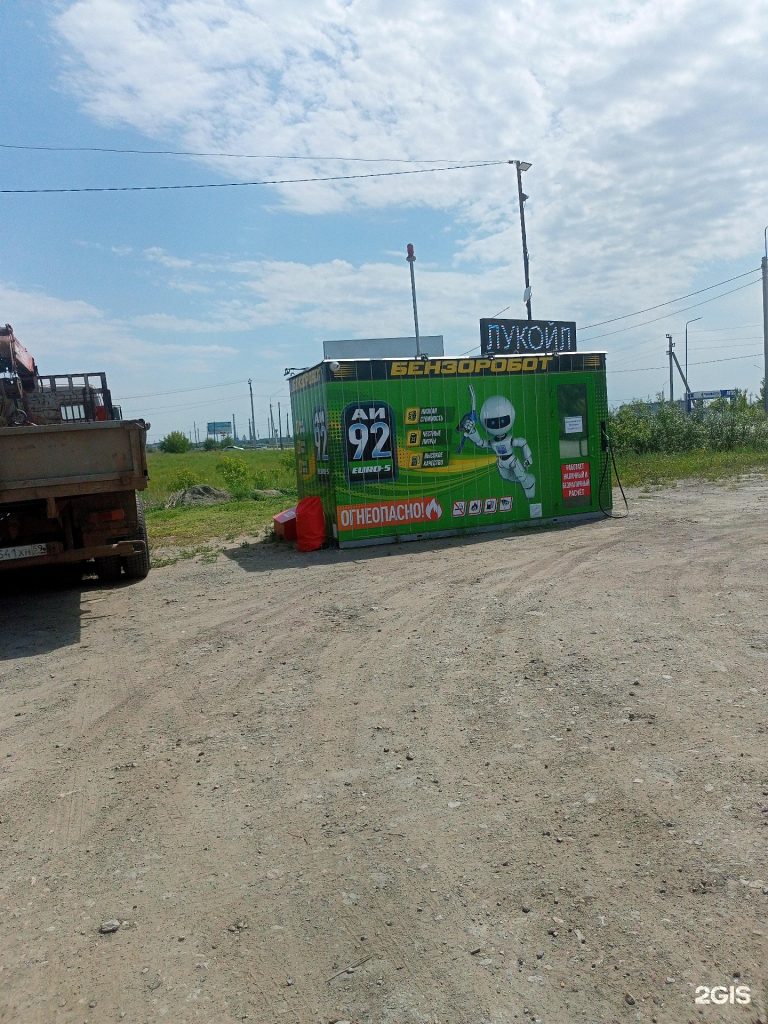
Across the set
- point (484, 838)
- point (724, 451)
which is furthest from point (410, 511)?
point (724, 451)

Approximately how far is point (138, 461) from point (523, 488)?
23.9 ft

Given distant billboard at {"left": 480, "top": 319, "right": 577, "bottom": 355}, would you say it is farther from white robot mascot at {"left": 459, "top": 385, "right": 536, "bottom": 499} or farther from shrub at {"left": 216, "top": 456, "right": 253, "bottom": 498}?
shrub at {"left": 216, "top": 456, "right": 253, "bottom": 498}

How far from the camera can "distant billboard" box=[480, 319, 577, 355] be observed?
15.9m

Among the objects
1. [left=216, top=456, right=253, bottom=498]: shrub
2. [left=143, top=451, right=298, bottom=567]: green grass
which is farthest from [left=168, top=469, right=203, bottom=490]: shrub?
[left=216, top=456, right=253, bottom=498]: shrub

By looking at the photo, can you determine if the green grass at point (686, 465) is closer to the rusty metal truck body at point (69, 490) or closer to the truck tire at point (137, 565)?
the truck tire at point (137, 565)

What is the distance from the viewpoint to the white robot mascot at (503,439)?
41.3ft

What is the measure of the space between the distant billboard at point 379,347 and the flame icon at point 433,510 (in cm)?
1264

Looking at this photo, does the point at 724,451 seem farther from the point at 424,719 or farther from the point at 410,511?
the point at 424,719

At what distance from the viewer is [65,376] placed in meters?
10.7

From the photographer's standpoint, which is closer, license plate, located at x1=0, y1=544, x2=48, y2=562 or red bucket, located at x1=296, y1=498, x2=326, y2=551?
license plate, located at x1=0, y1=544, x2=48, y2=562

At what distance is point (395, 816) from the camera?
11.9ft

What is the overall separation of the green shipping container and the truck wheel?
3.40 meters

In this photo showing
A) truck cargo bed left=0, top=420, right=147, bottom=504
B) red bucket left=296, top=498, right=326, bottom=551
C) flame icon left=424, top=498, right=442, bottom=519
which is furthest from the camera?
flame icon left=424, top=498, right=442, bottom=519

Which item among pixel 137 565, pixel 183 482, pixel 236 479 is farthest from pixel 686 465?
pixel 137 565
